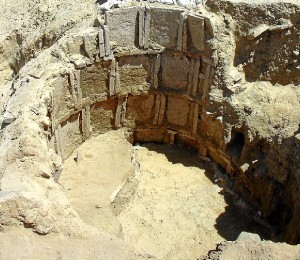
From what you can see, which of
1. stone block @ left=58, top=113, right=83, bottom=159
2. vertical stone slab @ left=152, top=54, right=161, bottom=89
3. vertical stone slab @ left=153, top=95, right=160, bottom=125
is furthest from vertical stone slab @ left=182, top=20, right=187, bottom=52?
stone block @ left=58, top=113, right=83, bottom=159

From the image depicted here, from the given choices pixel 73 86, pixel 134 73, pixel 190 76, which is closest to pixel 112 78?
pixel 134 73

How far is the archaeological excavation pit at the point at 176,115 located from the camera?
12.8 m

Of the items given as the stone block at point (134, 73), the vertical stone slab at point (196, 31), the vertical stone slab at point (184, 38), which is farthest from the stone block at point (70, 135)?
the vertical stone slab at point (196, 31)

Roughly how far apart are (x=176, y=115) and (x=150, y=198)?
124 inches

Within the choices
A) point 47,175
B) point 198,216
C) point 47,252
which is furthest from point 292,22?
point 47,252

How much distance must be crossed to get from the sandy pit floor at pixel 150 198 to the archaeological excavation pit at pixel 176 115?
0.04 metres

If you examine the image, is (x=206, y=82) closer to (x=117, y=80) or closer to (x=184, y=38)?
(x=184, y=38)

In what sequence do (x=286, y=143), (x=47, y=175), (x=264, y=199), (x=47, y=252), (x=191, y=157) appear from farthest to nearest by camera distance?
(x=191, y=157), (x=264, y=199), (x=286, y=143), (x=47, y=175), (x=47, y=252)

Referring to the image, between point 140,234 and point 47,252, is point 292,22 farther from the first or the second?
point 47,252

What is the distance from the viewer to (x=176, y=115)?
15.7m

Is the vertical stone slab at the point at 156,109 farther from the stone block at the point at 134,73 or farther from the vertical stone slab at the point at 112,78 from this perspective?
the vertical stone slab at the point at 112,78

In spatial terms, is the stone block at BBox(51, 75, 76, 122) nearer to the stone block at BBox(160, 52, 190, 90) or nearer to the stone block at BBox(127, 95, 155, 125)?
the stone block at BBox(127, 95, 155, 125)

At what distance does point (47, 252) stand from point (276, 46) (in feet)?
30.2

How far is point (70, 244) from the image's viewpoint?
8.00 m
